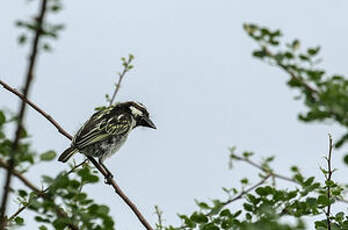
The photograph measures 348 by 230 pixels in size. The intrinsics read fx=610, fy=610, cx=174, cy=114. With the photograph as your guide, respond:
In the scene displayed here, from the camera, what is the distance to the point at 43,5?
2215 mm

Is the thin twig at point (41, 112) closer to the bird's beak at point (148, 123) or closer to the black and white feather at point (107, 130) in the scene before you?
the black and white feather at point (107, 130)

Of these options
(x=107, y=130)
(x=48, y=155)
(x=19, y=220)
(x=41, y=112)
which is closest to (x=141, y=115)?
(x=107, y=130)

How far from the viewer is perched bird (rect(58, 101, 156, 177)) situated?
795 cm

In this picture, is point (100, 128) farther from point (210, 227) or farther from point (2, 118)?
point (2, 118)

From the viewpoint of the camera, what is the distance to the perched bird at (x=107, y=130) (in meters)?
7.95

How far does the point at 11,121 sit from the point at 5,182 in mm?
770

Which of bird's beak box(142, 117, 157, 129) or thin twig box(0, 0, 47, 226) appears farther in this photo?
bird's beak box(142, 117, 157, 129)

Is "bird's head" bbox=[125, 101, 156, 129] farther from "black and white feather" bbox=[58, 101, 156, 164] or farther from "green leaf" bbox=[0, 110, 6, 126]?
"green leaf" bbox=[0, 110, 6, 126]

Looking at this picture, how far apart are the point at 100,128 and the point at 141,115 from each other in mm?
A: 1082


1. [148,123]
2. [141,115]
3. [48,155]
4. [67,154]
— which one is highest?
[141,115]

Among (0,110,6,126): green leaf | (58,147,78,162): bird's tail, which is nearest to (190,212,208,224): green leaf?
(0,110,6,126): green leaf

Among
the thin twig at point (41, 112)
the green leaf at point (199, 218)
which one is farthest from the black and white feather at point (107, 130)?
the green leaf at point (199, 218)

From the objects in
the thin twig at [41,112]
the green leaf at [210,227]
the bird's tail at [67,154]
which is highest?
the bird's tail at [67,154]

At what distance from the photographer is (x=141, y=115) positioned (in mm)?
9445
